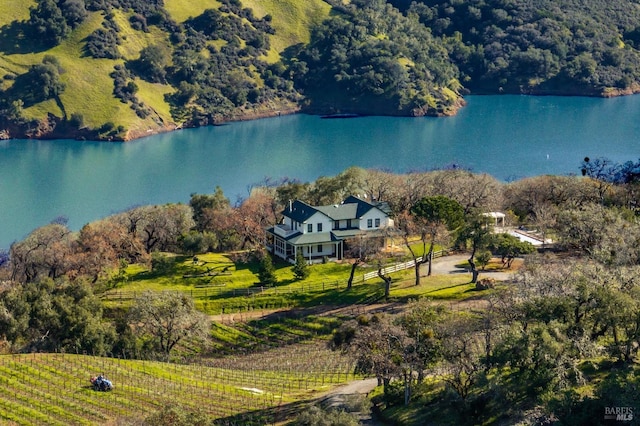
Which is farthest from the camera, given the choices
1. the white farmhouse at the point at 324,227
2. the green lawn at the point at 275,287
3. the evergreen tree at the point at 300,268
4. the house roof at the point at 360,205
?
the house roof at the point at 360,205

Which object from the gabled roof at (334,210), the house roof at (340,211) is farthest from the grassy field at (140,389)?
the house roof at (340,211)

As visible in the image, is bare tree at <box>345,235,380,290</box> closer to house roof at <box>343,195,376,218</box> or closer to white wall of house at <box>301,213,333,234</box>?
white wall of house at <box>301,213,333,234</box>

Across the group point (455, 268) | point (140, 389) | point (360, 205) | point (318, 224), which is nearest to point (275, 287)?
point (318, 224)

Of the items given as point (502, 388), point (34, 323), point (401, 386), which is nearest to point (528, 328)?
point (502, 388)

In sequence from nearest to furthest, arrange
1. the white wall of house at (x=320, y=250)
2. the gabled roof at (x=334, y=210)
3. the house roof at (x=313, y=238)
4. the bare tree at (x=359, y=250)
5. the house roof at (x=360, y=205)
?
the bare tree at (x=359, y=250) < the house roof at (x=313, y=238) < the white wall of house at (x=320, y=250) < the gabled roof at (x=334, y=210) < the house roof at (x=360, y=205)

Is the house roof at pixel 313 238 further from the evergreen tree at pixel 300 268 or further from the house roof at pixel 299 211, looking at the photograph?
the evergreen tree at pixel 300 268

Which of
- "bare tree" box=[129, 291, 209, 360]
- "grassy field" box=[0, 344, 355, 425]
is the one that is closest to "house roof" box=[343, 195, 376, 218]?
"bare tree" box=[129, 291, 209, 360]

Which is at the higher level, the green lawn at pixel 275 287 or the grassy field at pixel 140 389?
the green lawn at pixel 275 287

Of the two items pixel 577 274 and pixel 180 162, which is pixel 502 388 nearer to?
pixel 577 274
